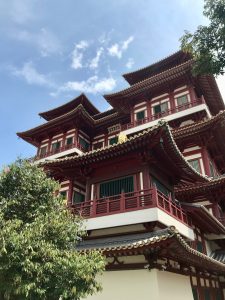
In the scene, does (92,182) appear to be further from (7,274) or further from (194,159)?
(194,159)

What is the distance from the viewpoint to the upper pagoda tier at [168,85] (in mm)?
23359

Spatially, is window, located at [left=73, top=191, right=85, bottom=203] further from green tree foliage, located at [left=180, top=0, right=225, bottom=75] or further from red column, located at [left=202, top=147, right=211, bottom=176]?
green tree foliage, located at [left=180, top=0, right=225, bottom=75]

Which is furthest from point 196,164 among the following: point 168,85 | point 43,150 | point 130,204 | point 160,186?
point 43,150

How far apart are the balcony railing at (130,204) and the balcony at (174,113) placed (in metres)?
10.3

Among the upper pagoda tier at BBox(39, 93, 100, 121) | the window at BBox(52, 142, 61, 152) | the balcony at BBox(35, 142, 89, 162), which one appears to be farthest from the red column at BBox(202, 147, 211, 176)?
the upper pagoda tier at BBox(39, 93, 100, 121)

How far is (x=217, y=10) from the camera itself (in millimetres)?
8852

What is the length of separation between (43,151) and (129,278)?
22.0 metres

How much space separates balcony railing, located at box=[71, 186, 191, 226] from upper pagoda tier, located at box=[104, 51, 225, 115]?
521 inches

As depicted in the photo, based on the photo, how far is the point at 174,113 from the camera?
23.0m

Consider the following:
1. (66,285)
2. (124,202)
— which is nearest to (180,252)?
(124,202)

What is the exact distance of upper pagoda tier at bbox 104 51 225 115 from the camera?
23.4m

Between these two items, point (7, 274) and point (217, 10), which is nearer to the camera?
point (7, 274)

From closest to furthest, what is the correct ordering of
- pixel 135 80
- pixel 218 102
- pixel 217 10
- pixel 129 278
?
1. pixel 217 10
2. pixel 129 278
3. pixel 218 102
4. pixel 135 80

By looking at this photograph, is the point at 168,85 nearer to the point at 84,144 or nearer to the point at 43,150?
the point at 84,144
